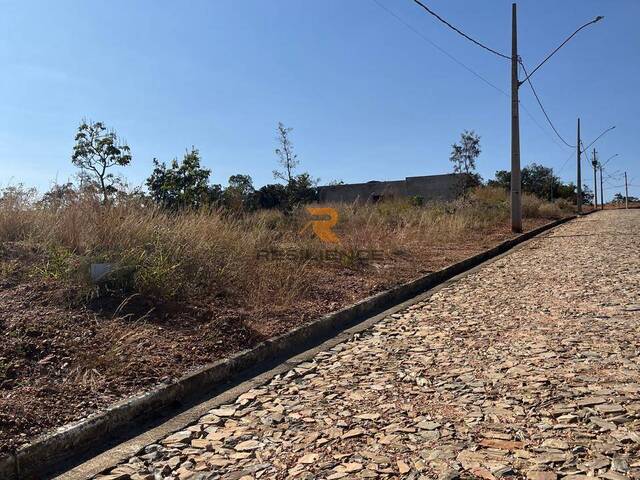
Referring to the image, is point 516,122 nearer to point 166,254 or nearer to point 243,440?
point 166,254

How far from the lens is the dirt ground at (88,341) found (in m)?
3.64

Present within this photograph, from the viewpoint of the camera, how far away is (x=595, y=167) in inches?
2655

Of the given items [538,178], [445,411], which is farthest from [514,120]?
[538,178]

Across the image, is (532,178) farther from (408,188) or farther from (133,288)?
(133,288)

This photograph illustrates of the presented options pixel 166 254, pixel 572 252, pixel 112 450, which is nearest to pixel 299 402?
pixel 112 450

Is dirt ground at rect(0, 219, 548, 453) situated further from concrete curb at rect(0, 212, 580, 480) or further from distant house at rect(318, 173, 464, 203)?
distant house at rect(318, 173, 464, 203)

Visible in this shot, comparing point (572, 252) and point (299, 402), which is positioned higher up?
point (572, 252)

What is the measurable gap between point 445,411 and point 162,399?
2.05 meters

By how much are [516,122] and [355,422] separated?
56.6 feet
